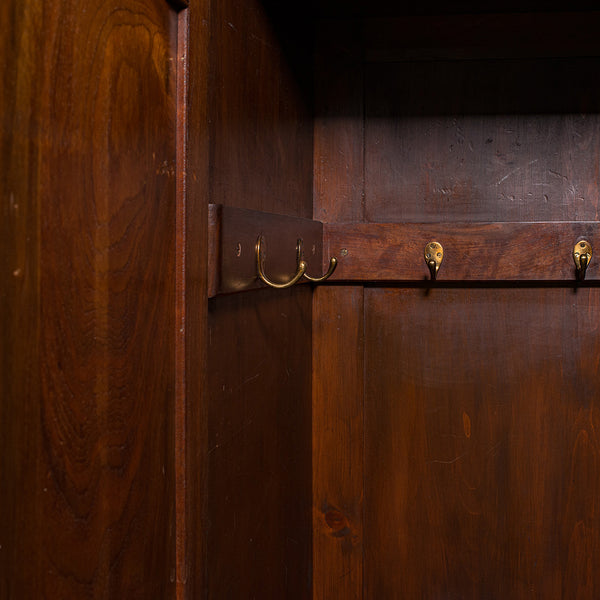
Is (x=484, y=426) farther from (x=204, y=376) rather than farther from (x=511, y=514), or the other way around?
(x=204, y=376)

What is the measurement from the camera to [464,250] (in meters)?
1.08

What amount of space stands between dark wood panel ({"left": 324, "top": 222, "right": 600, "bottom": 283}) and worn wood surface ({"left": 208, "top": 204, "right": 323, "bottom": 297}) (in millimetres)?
135

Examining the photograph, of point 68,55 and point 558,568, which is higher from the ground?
point 68,55

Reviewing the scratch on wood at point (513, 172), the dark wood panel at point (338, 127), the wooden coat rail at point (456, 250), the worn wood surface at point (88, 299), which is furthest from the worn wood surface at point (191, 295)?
the scratch on wood at point (513, 172)

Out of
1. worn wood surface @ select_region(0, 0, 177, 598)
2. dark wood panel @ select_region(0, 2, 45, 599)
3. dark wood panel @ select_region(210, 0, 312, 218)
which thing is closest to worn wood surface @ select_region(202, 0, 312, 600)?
dark wood panel @ select_region(210, 0, 312, 218)

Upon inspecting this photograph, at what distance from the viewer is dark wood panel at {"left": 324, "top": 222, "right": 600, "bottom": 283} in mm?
1058

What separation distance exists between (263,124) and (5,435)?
1.80 ft

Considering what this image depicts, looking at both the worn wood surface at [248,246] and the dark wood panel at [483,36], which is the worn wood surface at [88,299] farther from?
the dark wood panel at [483,36]

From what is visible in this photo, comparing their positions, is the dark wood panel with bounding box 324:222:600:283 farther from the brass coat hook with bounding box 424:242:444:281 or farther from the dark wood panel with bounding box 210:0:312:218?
the dark wood panel with bounding box 210:0:312:218

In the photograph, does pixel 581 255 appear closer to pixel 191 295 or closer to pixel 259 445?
pixel 259 445

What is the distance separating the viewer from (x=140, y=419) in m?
0.48

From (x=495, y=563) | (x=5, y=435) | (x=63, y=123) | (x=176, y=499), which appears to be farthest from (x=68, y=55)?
A: (x=495, y=563)

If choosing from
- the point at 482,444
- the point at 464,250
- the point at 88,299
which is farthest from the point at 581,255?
the point at 88,299

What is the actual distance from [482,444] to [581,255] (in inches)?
13.8
